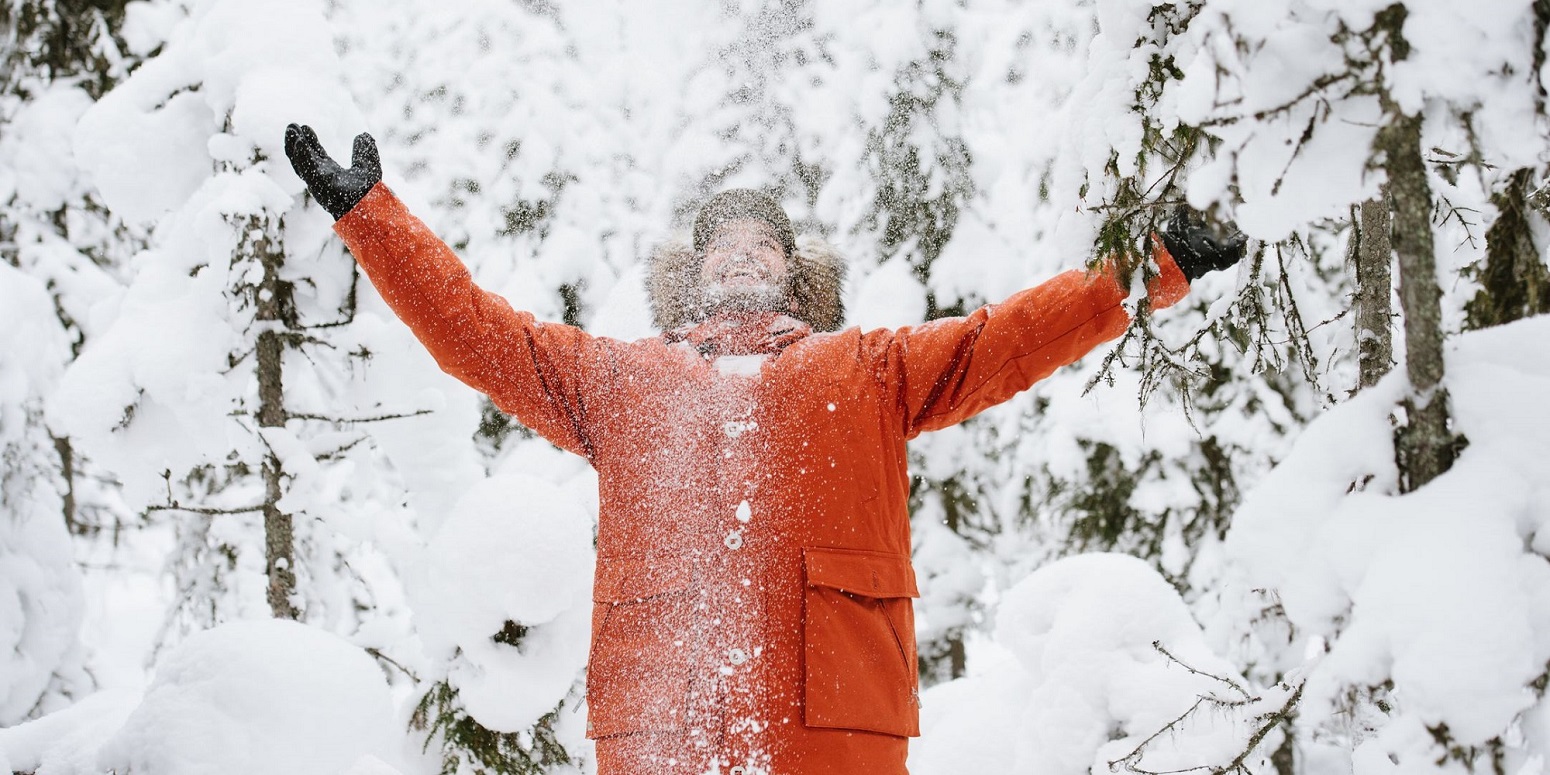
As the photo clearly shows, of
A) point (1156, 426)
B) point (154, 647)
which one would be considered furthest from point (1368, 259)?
point (154, 647)

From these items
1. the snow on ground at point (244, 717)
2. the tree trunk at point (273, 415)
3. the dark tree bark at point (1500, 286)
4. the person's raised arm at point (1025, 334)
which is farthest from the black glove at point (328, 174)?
the dark tree bark at point (1500, 286)

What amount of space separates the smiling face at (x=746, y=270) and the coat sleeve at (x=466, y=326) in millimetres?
461

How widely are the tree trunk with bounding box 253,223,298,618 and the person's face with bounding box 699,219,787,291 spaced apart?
2399mm

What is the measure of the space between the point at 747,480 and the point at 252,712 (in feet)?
4.53

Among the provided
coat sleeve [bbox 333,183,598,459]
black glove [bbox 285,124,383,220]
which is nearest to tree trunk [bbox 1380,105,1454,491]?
coat sleeve [bbox 333,183,598,459]

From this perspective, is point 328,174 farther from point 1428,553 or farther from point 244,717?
point 1428,553

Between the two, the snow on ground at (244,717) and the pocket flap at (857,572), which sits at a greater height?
the pocket flap at (857,572)

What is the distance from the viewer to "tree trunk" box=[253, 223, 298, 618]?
4.47m

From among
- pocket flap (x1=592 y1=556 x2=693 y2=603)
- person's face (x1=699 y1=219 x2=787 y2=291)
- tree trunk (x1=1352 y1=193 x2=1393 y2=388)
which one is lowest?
pocket flap (x1=592 y1=556 x2=693 y2=603)

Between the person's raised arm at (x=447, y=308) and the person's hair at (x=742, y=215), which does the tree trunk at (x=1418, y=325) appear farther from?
the person's hair at (x=742, y=215)

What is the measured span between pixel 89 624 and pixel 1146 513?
12671mm

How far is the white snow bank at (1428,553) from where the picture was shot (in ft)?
4.12

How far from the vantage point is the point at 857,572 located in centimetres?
240

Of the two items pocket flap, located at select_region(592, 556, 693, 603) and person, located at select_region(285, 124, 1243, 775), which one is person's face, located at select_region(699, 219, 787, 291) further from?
pocket flap, located at select_region(592, 556, 693, 603)
